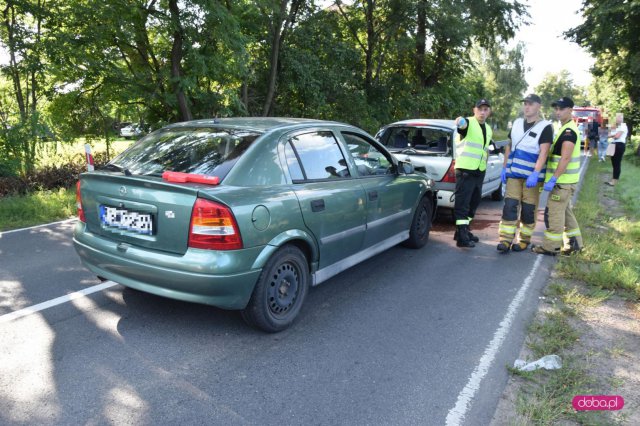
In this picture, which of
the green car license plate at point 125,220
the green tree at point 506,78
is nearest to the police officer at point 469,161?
the green car license plate at point 125,220

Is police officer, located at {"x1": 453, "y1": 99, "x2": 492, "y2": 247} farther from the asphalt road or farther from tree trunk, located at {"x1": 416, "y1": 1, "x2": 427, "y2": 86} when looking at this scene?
tree trunk, located at {"x1": 416, "y1": 1, "x2": 427, "y2": 86}

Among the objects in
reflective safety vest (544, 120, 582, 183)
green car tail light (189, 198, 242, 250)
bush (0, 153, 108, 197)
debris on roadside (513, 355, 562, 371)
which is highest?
reflective safety vest (544, 120, 582, 183)

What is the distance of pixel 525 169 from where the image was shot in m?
5.91

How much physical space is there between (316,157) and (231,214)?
127 centimetres

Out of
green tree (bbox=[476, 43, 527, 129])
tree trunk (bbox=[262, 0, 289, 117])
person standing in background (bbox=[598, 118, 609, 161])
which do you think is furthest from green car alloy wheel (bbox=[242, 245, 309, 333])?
green tree (bbox=[476, 43, 527, 129])

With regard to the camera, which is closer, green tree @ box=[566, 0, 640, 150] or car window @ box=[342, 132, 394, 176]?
car window @ box=[342, 132, 394, 176]

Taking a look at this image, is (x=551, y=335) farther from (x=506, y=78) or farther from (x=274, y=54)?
(x=506, y=78)

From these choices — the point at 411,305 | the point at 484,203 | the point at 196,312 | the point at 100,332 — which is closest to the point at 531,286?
the point at 411,305

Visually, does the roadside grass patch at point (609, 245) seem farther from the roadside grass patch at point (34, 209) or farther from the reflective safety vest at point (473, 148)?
the roadside grass patch at point (34, 209)

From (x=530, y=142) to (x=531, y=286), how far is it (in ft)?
6.21

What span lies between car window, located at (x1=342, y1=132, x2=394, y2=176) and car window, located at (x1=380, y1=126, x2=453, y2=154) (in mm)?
2355

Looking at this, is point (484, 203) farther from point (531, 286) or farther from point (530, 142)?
point (531, 286)

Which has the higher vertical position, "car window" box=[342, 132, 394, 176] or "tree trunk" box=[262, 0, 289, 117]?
"tree trunk" box=[262, 0, 289, 117]

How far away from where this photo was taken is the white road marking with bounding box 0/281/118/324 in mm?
3840
